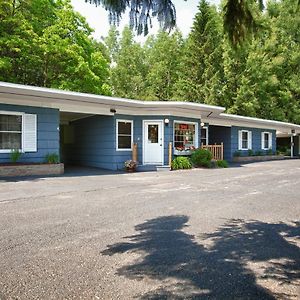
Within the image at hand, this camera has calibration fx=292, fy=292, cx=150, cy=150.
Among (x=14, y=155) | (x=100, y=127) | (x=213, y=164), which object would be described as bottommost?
(x=213, y=164)

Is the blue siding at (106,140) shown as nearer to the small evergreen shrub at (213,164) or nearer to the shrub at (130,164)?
the shrub at (130,164)

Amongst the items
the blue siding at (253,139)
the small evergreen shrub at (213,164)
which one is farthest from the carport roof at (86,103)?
the blue siding at (253,139)

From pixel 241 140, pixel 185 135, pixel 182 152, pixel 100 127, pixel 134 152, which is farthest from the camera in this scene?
pixel 241 140

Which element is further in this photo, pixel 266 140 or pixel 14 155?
pixel 266 140

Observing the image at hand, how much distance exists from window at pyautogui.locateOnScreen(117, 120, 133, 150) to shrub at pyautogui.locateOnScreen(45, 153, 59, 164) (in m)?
2.85

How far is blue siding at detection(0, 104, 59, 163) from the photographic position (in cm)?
1038

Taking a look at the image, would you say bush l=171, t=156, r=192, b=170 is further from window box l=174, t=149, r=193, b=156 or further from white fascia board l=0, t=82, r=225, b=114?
white fascia board l=0, t=82, r=225, b=114

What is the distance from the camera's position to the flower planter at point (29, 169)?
9391mm

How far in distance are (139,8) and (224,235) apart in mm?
2945

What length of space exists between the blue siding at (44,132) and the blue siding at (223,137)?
11485 mm

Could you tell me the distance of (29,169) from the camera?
390 inches

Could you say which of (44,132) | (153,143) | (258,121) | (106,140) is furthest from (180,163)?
(258,121)

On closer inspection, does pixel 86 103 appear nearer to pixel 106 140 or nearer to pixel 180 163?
pixel 106 140

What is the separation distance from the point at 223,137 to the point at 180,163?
7337 mm
